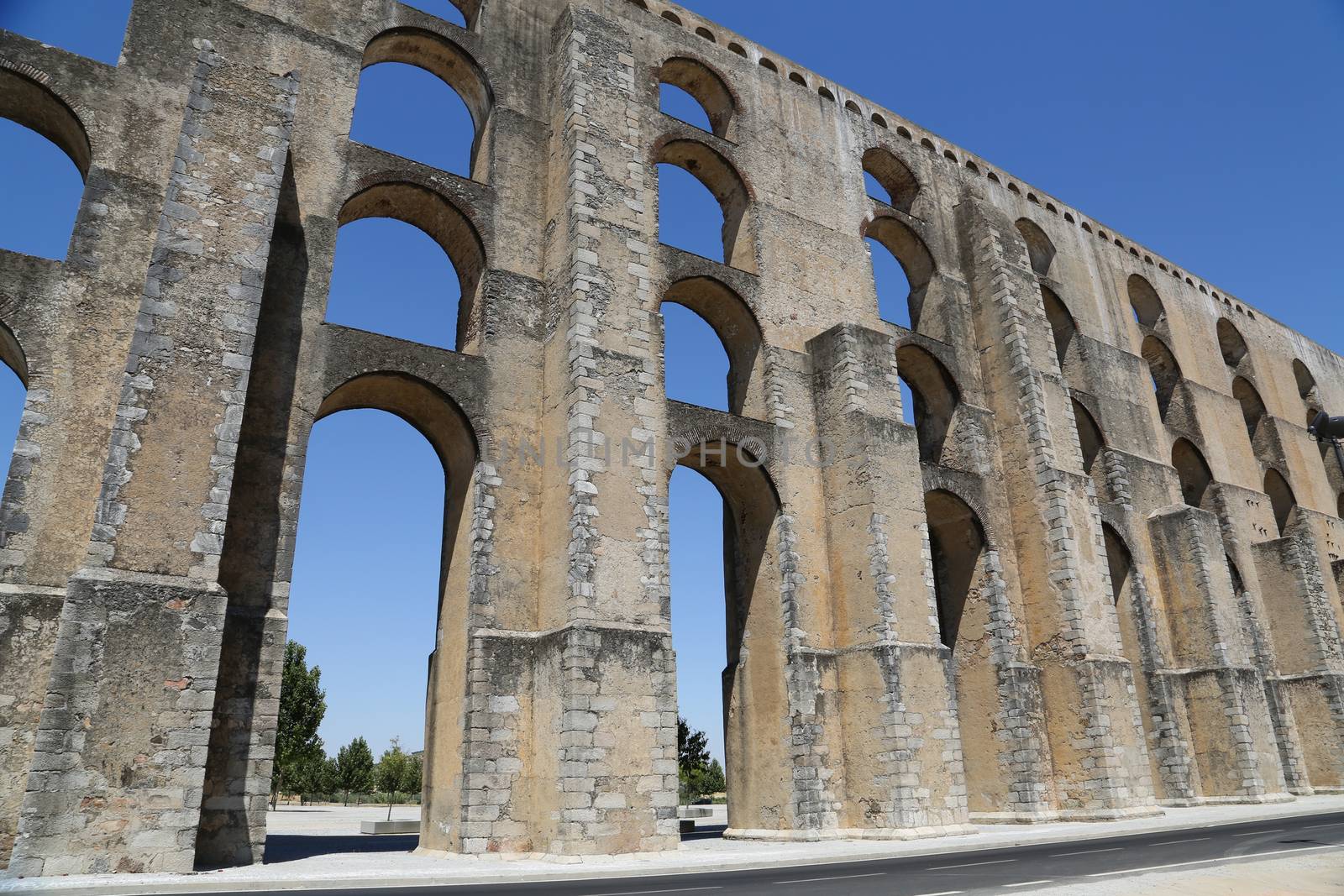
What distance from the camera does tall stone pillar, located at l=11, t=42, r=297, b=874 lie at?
8.59 metres

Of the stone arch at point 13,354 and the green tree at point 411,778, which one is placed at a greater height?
the stone arch at point 13,354

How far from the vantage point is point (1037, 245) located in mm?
25219

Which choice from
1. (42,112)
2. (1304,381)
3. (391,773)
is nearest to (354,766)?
(391,773)

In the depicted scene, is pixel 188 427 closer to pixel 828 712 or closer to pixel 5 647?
pixel 5 647

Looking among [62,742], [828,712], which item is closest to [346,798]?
[828,712]

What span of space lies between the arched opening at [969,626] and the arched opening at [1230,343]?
1812 cm

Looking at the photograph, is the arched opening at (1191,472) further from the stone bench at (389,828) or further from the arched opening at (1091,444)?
the stone bench at (389,828)

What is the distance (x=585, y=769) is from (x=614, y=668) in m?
1.31

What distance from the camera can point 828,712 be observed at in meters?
14.7

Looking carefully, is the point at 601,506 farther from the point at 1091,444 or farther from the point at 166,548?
the point at 1091,444

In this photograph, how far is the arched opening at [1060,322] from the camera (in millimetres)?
23953

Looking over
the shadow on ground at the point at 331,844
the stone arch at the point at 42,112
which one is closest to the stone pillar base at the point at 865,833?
the shadow on ground at the point at 331,844

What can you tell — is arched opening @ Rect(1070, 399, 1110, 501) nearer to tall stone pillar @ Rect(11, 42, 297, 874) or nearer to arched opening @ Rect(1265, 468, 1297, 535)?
arched opening @ Rect(1265, 468, 1297, 535)

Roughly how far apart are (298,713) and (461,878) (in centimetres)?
2513
